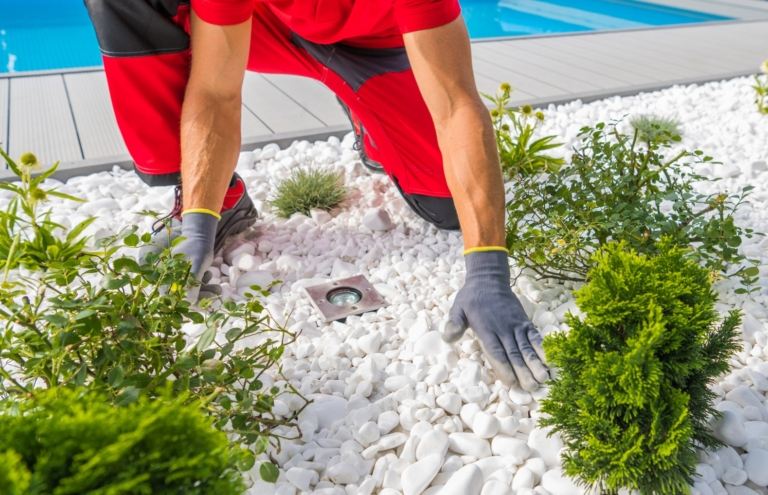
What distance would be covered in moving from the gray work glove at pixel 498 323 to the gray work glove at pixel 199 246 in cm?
66

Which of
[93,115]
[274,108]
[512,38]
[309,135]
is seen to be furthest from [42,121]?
[512,38]

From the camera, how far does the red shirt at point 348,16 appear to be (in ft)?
5.56

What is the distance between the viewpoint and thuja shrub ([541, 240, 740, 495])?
103cm

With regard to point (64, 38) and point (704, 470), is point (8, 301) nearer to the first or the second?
point (704, 470)

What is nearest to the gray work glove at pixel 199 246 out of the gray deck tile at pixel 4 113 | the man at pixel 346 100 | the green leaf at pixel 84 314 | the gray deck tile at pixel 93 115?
the man at pixel 346 100

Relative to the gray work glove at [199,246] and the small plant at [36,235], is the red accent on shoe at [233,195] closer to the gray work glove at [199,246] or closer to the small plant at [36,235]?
the gray work glove at [199,246]

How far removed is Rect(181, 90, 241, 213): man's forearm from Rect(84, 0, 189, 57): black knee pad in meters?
0.21

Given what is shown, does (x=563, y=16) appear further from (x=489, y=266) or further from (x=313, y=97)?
(x=489, y=266)

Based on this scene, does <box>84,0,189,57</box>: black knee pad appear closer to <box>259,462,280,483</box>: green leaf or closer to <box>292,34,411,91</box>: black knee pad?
<box>292,34,411,91</box>: black knee pad

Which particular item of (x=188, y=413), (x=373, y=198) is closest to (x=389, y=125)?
(x=373, y=198)

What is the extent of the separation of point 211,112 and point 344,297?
0.66m

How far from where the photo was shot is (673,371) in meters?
1.09

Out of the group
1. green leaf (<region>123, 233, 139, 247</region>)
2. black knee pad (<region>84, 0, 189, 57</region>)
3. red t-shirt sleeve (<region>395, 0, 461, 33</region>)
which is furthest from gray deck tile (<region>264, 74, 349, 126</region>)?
green leaf (<region>123, 233, 139, 247</region>)

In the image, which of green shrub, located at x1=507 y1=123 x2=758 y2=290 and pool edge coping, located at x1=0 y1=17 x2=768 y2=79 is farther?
pool edge coping, located at x1=0 y1=17 x2=768 y2=79
